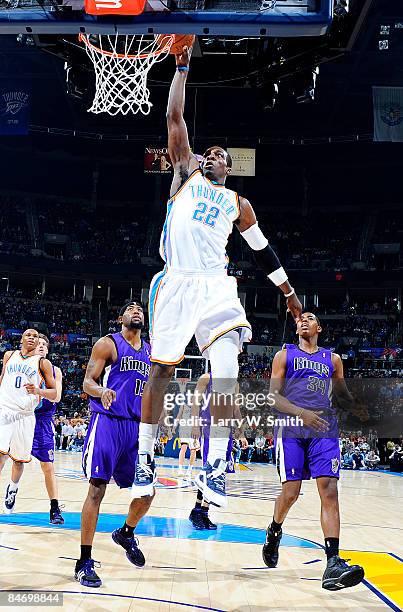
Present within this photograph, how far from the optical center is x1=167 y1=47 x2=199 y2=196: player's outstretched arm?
13.6 ft

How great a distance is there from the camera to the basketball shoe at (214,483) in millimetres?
3611

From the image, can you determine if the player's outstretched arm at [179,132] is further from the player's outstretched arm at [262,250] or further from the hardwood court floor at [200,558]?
the hardwood court floor at [200,558]

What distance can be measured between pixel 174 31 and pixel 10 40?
18.4 meters

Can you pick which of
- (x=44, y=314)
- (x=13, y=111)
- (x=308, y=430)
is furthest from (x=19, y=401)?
(x=44, y=314)

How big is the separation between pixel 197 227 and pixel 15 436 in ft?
14.2

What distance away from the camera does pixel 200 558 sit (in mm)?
5633

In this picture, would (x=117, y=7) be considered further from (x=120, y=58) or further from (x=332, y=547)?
(x=332, y=547)

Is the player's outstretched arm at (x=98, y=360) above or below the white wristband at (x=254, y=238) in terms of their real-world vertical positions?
below

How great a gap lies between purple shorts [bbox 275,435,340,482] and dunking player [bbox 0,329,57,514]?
298 cm

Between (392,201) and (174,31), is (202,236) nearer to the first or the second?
(174,31)

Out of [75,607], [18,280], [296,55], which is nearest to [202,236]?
[75,607]

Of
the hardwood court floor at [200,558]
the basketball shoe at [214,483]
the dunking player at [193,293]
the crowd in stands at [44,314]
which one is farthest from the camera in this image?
the crowd in stands at [44,314]

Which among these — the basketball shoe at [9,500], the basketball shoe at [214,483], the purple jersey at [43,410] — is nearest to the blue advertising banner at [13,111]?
the purple jersey at [43,410]

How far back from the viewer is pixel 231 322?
392 cm
